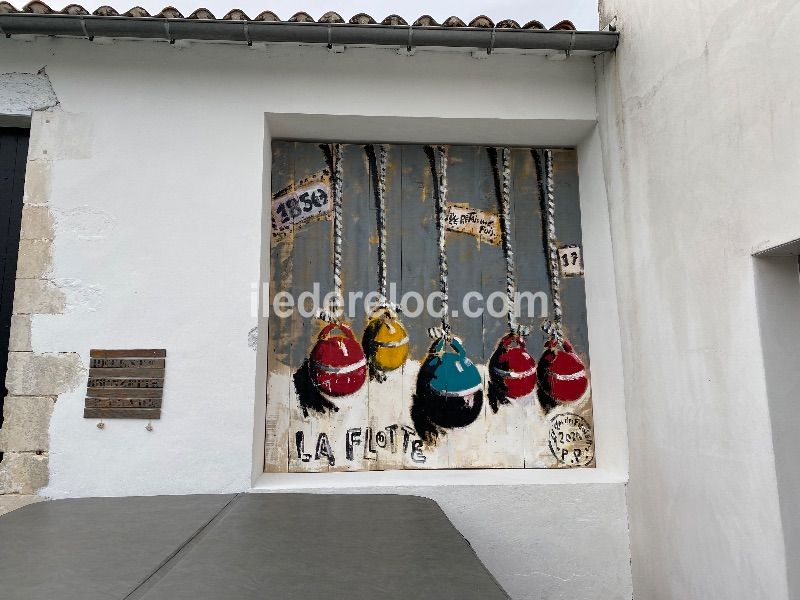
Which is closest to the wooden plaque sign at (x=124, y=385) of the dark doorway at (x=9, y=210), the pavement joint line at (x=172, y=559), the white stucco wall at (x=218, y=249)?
the white stucco wall at (x=218, y=249)

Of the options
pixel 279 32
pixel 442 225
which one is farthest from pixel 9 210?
pixel 442 225

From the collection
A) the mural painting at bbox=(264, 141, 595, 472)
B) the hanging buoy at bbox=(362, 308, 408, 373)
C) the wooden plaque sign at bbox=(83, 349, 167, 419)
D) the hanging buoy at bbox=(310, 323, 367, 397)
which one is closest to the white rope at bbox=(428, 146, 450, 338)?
the mural painting at bbox=(264, 141, 595, 472)

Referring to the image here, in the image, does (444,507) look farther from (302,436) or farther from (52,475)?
(52,475)

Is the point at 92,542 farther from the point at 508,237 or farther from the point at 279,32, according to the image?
the point at 508,237

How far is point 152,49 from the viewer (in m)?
3.25

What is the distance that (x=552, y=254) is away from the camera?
3.64 m

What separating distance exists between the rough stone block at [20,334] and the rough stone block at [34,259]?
228 mm

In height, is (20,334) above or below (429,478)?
above

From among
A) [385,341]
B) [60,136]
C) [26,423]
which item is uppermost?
[60,136]

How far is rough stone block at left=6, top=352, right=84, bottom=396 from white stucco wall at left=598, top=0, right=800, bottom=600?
9.86 feet

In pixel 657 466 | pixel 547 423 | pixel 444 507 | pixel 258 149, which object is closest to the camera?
pixel 657 466

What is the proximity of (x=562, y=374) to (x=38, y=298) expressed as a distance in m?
3.03

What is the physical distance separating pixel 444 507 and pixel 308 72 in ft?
8.51

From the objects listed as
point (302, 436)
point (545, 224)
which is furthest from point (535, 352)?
point (302, 436)
